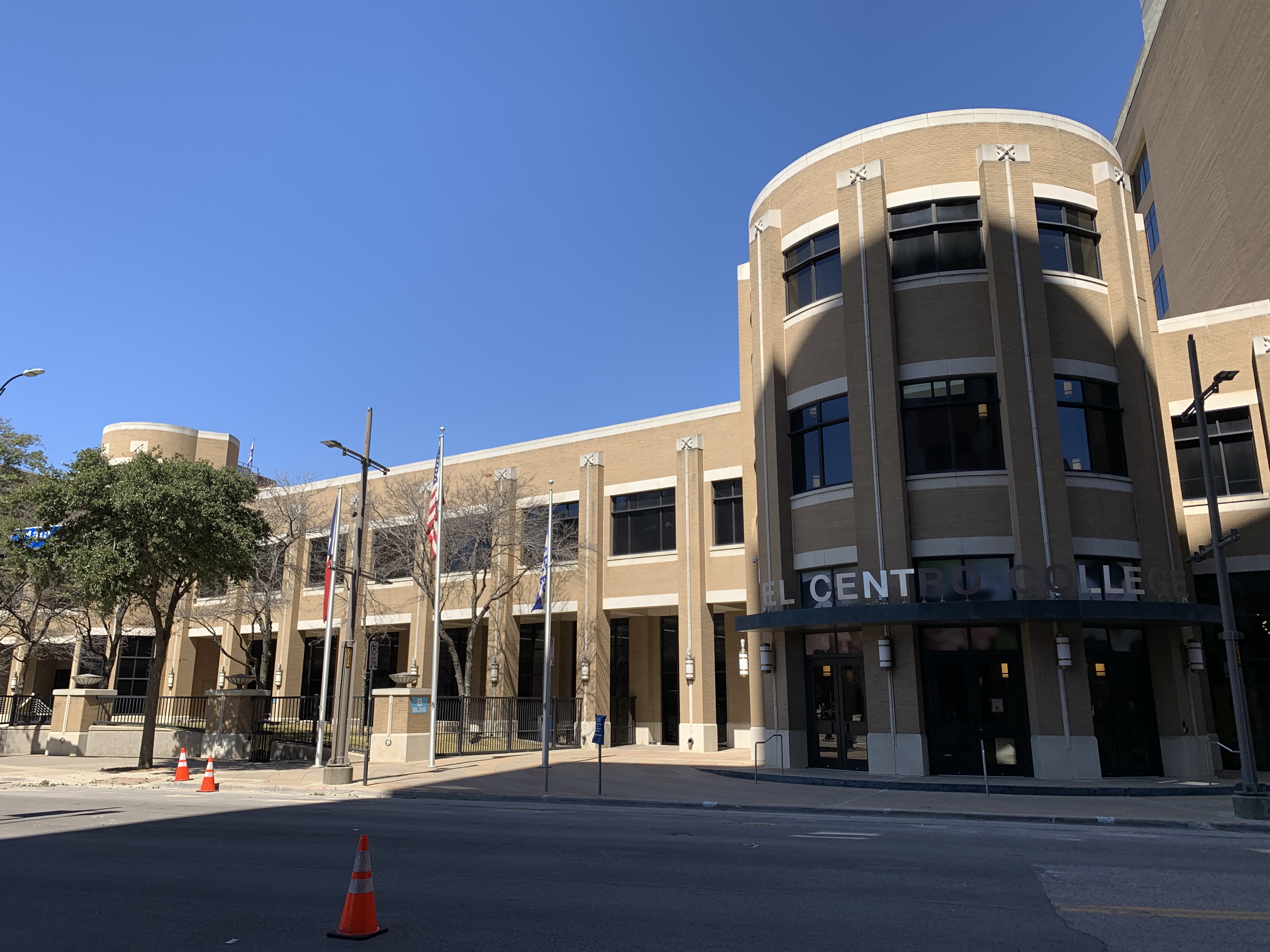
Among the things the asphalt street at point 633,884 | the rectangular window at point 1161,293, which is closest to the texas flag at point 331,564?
the asphalt street at point 633,884

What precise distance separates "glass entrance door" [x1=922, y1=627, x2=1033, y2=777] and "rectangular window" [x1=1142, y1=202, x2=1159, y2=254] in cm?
3372

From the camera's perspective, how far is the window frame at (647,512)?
3562 centimetres

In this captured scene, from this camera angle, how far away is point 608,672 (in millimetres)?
35594

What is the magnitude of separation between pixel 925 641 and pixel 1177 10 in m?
34.7

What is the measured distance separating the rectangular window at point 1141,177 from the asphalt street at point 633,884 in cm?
4298

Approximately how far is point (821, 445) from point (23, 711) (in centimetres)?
3981

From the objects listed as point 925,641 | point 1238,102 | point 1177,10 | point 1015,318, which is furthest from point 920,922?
point 1177,10

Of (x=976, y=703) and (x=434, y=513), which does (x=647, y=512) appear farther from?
(x=976, y=703)

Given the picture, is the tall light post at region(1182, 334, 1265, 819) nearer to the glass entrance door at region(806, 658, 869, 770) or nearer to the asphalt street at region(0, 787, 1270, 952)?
the asphalt street at region(0, 787, 1270, 952)

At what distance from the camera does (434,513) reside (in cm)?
2414

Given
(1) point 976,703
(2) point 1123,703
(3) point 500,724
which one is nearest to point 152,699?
(3) point 500,724

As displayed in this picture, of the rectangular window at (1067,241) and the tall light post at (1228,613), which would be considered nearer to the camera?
the tall light post at (1228,613)

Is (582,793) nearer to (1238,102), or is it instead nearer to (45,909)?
(45,909)

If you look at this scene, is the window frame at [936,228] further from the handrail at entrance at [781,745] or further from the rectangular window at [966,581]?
the handrail at entrance at [781,745]
